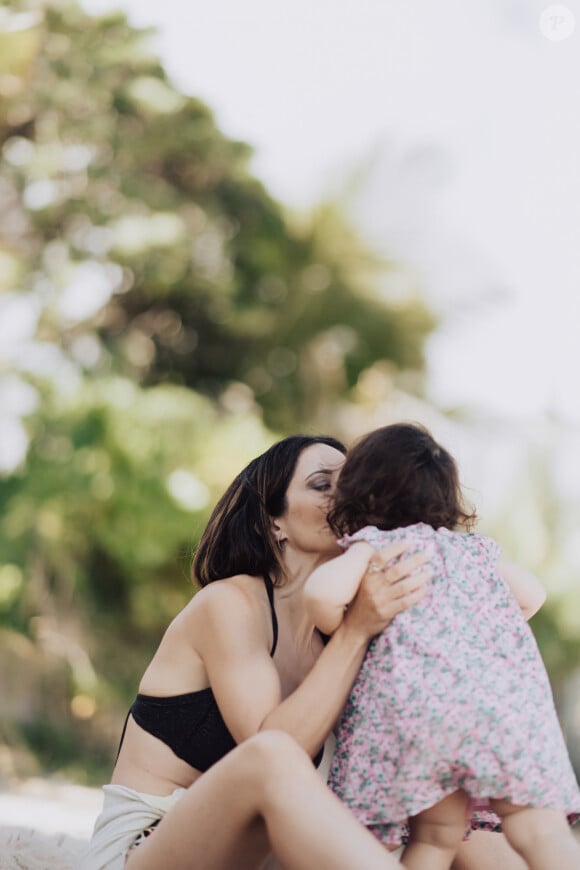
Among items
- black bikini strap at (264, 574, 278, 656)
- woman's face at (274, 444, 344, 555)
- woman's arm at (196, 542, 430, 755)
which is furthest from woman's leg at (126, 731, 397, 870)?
woman's face at (274, 444, 344, 555)

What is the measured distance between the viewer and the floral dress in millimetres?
1925

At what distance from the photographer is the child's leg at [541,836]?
6.24 ft

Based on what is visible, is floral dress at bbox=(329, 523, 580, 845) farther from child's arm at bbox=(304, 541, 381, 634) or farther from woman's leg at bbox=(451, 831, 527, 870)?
woman's leg at bbox=(451, 831, 527, 870)

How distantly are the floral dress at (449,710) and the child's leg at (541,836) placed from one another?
0.03 m

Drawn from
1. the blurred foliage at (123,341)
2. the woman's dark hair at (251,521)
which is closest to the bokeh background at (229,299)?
the blurred foliage at (123,341)

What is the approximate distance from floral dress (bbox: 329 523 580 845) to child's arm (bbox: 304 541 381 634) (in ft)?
0.20

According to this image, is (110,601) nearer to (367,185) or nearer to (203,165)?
(203,165)

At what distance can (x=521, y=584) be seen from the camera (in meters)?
2.25

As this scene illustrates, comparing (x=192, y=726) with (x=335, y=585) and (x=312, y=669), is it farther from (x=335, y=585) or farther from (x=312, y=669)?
(x=335, y=585)

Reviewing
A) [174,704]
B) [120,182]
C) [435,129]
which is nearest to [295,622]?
[174,704]

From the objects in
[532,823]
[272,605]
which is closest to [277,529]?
[272,605]

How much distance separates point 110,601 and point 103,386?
1797 millimetres

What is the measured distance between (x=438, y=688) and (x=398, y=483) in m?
0.44

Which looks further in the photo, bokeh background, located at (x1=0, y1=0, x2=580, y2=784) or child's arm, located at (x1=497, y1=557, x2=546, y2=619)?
bokeh background, located at (x1=0, y1=0, x2=580, y2=784)
